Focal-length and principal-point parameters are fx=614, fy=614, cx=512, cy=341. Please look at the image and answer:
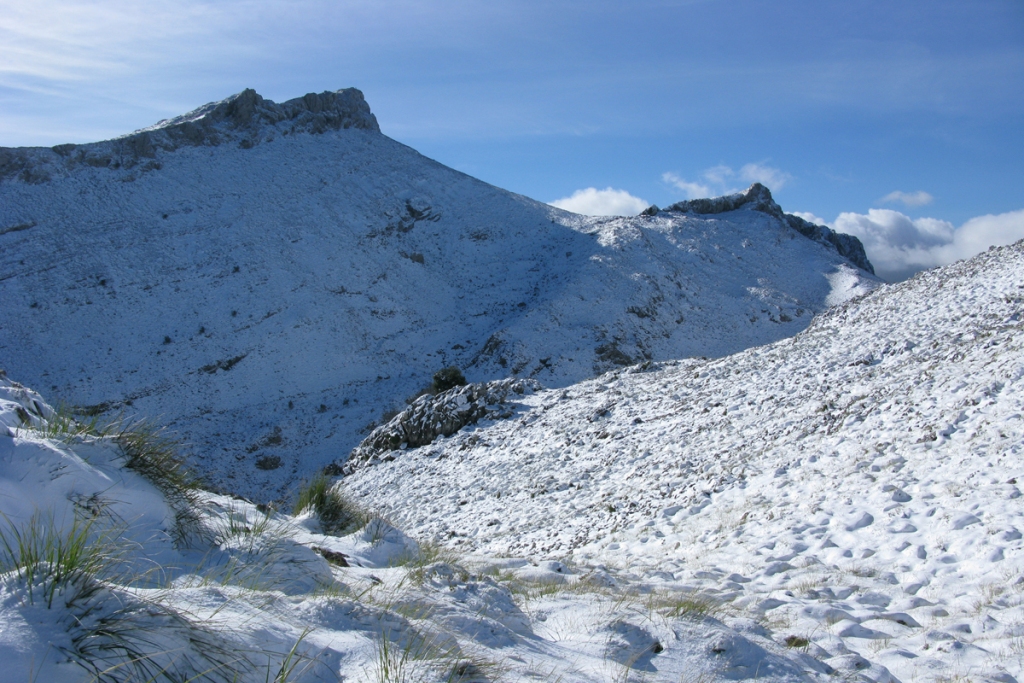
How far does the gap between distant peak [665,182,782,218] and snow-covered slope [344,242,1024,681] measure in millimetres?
40526

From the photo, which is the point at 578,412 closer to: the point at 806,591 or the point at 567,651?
the point at 806,591

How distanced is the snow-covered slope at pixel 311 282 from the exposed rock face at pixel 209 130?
206 millimetres

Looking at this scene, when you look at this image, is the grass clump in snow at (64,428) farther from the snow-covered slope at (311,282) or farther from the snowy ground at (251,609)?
the snow-covered slope at (311,282)

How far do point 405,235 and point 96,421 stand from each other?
45632 mm

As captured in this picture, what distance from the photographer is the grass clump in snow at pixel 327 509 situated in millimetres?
8320

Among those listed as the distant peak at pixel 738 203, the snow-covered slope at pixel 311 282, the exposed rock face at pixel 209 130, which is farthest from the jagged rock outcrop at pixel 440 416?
the distant peak at pixel 738 203

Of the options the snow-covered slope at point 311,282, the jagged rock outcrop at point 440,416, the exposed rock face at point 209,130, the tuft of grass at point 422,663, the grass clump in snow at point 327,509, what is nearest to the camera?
the tuft of grass at point 422,663

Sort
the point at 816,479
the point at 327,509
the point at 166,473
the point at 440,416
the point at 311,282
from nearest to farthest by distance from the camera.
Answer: the point at 166,473, the point at 327,509, the point at 816,479, the point at 440,416, the point at 311,282

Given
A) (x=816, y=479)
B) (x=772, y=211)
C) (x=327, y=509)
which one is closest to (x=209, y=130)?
(x=772, y=211)

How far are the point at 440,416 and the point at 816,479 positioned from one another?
46.0 ft

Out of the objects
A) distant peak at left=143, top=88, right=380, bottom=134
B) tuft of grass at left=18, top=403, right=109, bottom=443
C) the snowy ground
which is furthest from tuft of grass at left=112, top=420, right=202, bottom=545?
distant peak at left=143, top=88, right=380, bottom=134

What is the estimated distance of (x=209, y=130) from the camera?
55000mm

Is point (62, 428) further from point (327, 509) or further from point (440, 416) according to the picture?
point (440, 416)

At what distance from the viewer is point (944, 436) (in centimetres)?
1068
